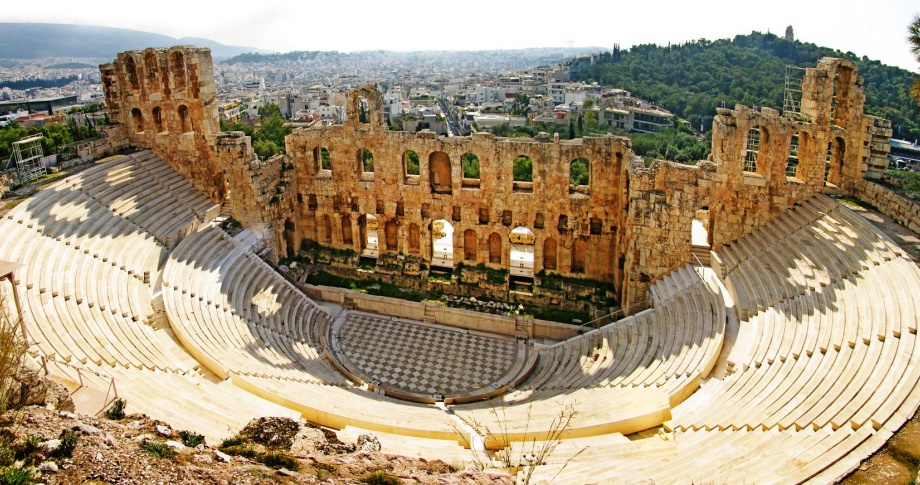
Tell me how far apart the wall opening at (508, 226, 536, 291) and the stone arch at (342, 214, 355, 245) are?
8.32 m

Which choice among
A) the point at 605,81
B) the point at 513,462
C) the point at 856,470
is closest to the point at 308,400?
the point at 513,462

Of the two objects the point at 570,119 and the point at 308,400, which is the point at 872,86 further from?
the point at 308,400

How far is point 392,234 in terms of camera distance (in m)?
31.4

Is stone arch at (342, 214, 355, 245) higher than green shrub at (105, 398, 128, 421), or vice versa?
green shrub at (105, 398, 128, 421)

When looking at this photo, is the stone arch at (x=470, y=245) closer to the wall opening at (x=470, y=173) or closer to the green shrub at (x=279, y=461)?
the wall opening at (x=470, y=173)

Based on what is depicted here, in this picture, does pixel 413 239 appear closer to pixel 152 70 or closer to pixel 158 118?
pixel 158 118

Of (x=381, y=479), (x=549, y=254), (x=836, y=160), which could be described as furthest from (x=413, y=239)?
(x=381, y=479)

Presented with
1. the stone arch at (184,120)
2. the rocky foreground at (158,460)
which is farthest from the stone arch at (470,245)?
the rocky foreground at (158,460)

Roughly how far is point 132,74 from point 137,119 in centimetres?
222

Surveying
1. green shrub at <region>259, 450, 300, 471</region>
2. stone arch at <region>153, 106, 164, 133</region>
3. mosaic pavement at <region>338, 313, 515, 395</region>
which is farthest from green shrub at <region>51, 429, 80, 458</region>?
stone arch at <region>153, 106, 164, 133</region>

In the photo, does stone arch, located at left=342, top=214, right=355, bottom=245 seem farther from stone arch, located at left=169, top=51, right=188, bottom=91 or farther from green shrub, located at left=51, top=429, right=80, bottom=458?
green shrub, located at left=51, top=429, right=80, bottom=458

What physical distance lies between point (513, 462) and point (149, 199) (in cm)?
2168

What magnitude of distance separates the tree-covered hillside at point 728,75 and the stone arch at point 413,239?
30216 mm

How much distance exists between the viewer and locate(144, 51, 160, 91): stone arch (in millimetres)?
30172
